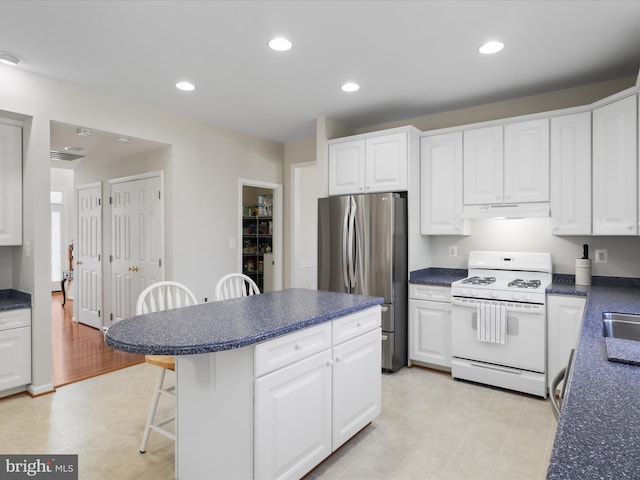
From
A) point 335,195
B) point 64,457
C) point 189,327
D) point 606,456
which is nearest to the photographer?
point 606,456

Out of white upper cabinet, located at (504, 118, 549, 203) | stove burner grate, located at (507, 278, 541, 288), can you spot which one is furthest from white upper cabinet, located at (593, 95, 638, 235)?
stove burner grate, located at (507, 278, 541, 288)

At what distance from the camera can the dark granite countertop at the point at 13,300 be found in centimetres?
308

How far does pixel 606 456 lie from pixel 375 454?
1.82 metres

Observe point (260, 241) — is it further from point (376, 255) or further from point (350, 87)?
point (350, 87)

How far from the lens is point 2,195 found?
10.6 ft

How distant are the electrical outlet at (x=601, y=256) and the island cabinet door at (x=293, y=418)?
2.68m

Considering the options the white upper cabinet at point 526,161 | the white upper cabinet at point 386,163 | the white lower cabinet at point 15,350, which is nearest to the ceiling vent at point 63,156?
the white lower cabinet at point 15,350

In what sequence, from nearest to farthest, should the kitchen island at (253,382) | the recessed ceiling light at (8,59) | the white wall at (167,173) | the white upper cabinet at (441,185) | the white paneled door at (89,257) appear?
the kitchen island at (253,382) < the recessed ceiling light at (8,59) < the white wall at (167,173) < the white upper cabinet at (441,185) < the white paneled door at (89,257)

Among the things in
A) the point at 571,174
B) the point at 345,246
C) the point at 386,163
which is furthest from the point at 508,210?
the point at 345,246

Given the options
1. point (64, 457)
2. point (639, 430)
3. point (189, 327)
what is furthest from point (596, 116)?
point (64, 457)

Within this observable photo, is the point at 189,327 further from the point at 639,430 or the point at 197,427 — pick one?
the point at 639,430

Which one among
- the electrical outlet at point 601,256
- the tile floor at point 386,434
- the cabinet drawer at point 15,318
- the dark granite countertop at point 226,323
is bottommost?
the tile floor at point 386,434

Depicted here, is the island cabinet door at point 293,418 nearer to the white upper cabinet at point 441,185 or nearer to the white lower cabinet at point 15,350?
the white upper cabinet at point 441,185

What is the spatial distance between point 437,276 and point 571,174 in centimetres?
152
